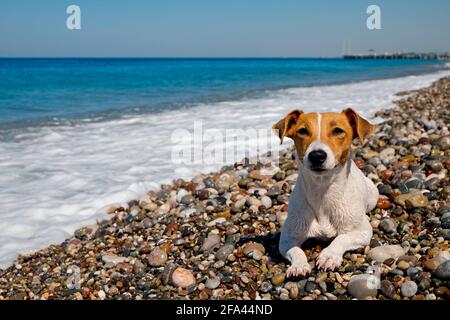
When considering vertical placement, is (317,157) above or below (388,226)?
above

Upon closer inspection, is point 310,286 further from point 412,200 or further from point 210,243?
point 412,200

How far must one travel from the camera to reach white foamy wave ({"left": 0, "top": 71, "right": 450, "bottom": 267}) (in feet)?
21.9

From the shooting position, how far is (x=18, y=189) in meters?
8.22

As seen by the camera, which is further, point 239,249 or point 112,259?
point 112,259

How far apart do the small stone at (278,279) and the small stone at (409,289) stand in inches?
42.2

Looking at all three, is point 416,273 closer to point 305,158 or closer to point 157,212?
Answer: point 305,158

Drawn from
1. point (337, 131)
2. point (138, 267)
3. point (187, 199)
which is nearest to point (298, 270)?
point (337, 131)

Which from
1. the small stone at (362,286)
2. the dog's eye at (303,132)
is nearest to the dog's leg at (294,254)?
the small stone at (362,286)

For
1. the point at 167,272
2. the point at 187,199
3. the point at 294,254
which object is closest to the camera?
the point at 294,254

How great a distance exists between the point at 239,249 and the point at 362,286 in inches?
60.4

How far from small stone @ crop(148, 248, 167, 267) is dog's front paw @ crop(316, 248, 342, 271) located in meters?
1.80

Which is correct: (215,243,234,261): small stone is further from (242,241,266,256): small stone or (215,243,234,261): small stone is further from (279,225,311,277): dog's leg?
(279,225,311,277): dog's leg

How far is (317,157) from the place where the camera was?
383cm

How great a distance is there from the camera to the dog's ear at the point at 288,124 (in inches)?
171
